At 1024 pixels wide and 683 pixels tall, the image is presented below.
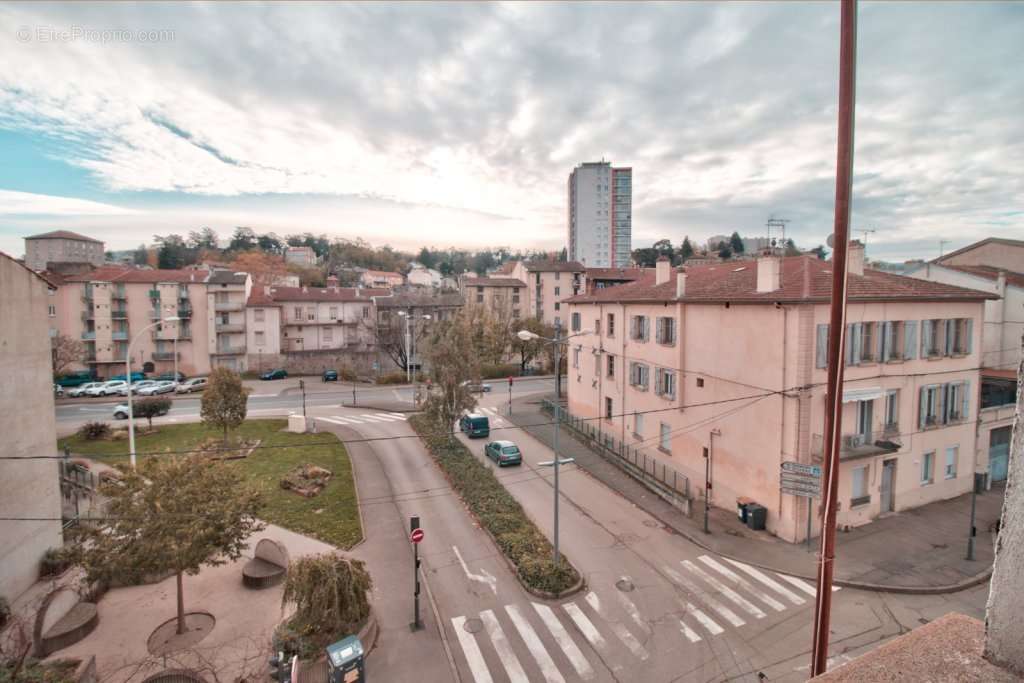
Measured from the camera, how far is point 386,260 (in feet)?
464

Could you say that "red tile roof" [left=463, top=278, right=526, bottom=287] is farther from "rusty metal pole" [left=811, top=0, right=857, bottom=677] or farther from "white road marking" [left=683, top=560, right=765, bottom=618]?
"rusty metal pole" [left=811, top=0, right=857, bottom=677]

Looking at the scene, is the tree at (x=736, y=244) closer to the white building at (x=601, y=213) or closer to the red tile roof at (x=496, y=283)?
the white building at (x=601, y=213)

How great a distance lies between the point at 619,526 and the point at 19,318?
67.3ft

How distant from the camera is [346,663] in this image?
1098cm

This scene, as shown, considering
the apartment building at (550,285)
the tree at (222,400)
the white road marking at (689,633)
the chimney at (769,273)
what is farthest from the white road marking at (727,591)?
the apartment building at (550,285)

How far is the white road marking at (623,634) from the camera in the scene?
42.0ft

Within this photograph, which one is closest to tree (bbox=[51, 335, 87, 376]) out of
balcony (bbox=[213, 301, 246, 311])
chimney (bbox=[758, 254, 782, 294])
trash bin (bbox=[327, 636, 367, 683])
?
balcony (bbox=[213, 301, 246, 311])

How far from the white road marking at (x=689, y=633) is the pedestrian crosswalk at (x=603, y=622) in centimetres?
3

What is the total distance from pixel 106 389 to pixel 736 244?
333 feet

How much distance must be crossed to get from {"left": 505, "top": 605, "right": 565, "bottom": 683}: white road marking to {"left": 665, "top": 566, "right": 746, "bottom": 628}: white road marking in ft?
17.2

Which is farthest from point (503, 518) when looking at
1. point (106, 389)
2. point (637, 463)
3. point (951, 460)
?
point (106, 389)

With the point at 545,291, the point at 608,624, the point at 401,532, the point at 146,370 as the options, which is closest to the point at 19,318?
the point at 401,532

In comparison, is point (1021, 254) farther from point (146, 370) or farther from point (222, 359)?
point (146, 370)

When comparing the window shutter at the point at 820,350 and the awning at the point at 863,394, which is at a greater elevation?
the window shutter at the point at 820,350
